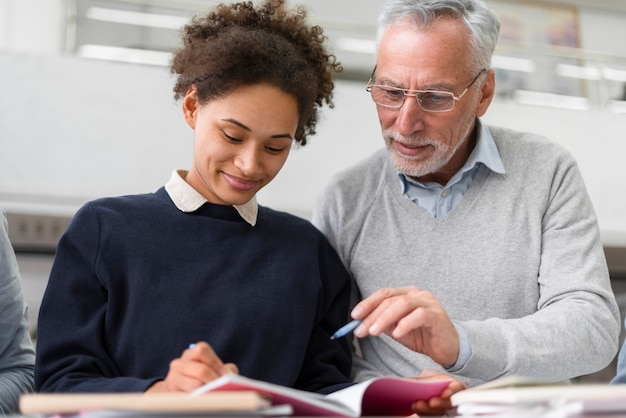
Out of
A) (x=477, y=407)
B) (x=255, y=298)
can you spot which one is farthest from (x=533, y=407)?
(x=255, y=298)

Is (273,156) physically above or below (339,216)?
above

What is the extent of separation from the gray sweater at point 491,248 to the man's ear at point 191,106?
388 mm

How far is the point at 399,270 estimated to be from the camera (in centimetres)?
154

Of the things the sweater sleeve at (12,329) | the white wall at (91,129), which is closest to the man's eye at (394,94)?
the sweater sleeve at (12,329)

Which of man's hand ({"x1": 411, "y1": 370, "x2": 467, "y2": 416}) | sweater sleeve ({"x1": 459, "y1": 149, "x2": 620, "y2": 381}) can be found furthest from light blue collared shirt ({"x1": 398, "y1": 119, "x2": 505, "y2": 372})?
man's hand ({"x1": 411, "y1": 370, "x2": 467, "y2": 416})

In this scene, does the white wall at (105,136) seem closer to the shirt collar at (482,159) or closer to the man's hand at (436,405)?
the shirt collar at (482,159)

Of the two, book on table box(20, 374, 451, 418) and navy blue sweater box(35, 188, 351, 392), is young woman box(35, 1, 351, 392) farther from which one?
book on table box(20, 374, 451, 418)

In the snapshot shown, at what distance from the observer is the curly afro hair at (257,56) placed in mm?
1334

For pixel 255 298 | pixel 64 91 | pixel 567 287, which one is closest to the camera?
pixel 255 298

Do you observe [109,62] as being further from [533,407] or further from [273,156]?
[533,407]

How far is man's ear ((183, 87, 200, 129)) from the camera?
54.4 inches

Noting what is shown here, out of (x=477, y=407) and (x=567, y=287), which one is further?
(x=567, y=287)

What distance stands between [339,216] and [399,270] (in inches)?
6.9

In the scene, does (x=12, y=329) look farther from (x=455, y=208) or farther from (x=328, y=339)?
(x=455, y=208)
